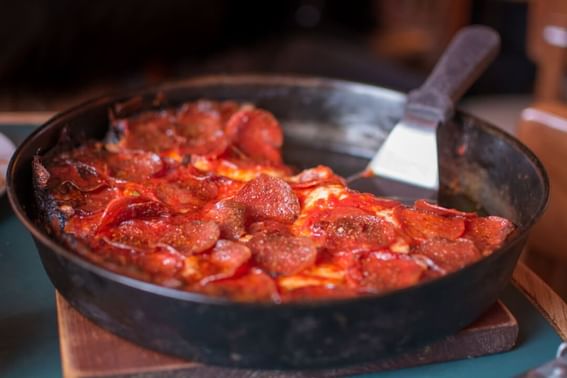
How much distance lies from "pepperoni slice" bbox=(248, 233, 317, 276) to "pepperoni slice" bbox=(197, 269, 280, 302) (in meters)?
0.05

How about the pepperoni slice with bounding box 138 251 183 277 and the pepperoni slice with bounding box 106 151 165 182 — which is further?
the pepperoni slice with bounding box 106 151 165 182

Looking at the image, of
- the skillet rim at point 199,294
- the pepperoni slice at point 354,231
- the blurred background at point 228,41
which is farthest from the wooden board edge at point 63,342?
the blurred background at point 228,41

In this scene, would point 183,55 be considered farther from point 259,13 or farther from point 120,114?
point 120,114

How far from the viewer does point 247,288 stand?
1.07 m

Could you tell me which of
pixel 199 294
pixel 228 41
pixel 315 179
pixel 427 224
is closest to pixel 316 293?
pixel 199 294

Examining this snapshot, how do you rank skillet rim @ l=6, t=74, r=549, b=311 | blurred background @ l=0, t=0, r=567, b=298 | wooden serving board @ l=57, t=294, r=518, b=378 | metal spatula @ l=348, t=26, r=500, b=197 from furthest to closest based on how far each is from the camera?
blurred background @ l=0, t=0, r=567, b=298
metal spatula @ l=348, t=26, r=500, b=197
wooden serving board @ l=57, t=294, r=518, b=378
skillet rim @ l=6, t=74, r=549, b=311

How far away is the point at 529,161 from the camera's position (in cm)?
145

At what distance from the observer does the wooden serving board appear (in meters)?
1.07

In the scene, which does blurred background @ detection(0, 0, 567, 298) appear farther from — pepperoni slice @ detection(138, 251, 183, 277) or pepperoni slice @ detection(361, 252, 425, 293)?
pepperoni slice @ detection(138, 251, 183, 277)

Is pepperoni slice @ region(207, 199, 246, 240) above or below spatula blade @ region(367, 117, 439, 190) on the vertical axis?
above

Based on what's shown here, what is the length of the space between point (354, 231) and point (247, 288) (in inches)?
10.3

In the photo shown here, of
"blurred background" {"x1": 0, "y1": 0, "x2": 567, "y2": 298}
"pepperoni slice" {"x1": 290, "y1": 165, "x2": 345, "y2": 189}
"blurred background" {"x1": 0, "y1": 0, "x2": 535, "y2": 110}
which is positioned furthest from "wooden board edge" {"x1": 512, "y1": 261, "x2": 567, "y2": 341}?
"blurred background" {"x1": 0, "y1": 0, "x2": 535, "y2": 110}

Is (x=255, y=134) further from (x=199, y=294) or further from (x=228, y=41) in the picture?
(x=228, y=41)

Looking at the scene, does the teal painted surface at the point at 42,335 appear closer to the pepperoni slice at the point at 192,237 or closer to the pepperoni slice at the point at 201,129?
the pepperoni slice at the point at 192,237
